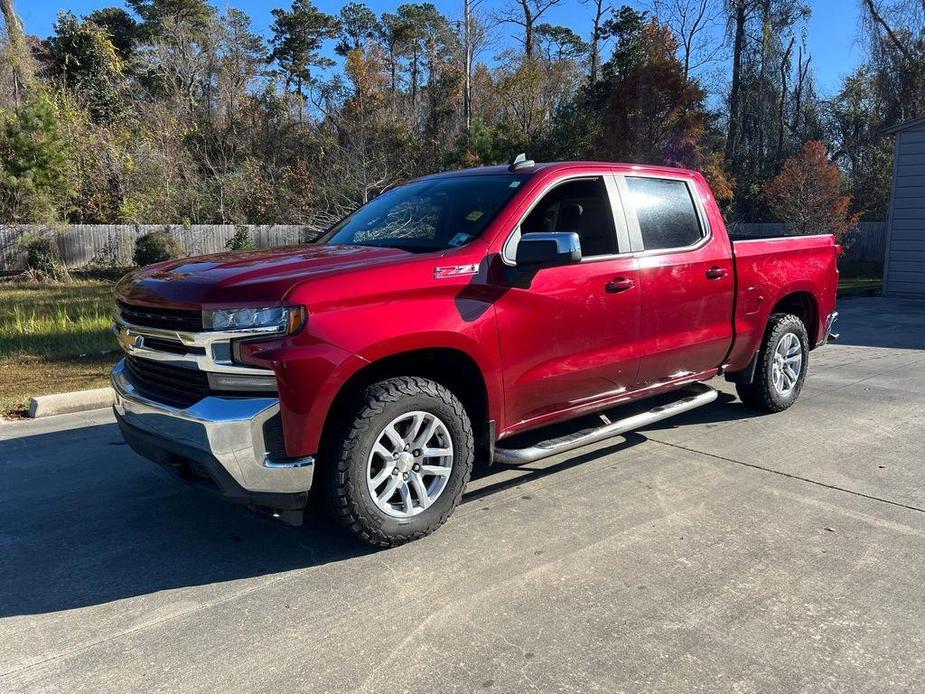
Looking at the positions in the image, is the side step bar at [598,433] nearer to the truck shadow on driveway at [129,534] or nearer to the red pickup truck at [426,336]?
the red pickup truck at [426,336]

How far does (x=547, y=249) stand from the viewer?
12.8ft

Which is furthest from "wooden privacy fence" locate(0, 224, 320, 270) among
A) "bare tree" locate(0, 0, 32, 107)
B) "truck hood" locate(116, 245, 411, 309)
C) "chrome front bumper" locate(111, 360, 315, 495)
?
"chrome front bumper" locate(111, 360, 315, 495)

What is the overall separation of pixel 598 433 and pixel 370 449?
5.41ft

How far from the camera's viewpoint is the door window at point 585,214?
4.70 meters

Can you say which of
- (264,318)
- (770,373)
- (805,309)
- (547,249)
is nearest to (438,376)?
(547,249)

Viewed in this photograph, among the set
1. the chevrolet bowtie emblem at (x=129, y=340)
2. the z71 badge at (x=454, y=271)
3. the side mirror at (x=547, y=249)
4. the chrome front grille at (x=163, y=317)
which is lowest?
the chevrolet bowtie emblem at (x=129, y=340)

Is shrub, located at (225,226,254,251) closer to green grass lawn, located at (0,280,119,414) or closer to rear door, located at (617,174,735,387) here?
green grass lawn, located at (0,280,119,414)

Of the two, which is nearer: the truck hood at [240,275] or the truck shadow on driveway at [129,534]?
the truck hood at [240,275]

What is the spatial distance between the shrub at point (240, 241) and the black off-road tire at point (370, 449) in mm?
18621

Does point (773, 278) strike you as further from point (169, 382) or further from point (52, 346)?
point (52, 346)

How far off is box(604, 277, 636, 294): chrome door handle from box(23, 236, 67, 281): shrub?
58.9 ft

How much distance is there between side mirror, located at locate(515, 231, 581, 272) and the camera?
12.8 feet

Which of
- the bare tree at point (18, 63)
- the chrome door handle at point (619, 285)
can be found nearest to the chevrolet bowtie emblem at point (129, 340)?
the chrome door handle at point (619, 285)

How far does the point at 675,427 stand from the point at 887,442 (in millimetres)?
1584
